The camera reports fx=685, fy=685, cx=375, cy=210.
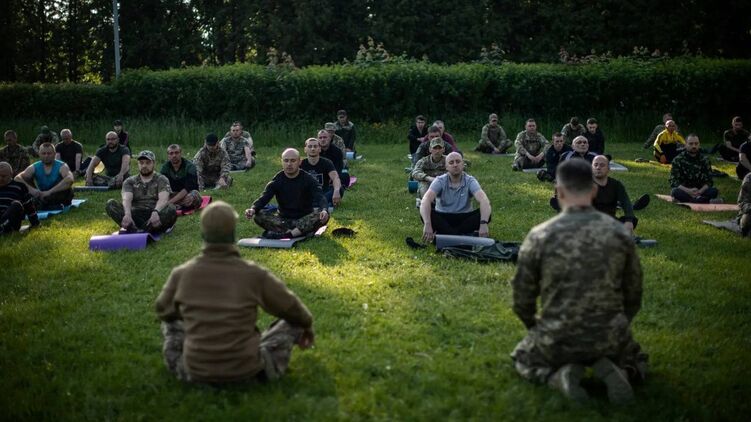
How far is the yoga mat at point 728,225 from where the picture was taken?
1151 centimetres

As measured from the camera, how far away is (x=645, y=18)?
136 ft

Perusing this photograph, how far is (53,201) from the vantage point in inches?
551

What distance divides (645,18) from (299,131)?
Result: 25138mm

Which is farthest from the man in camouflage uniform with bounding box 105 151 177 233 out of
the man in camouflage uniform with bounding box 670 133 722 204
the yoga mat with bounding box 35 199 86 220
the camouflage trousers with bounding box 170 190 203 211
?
the man in camouflage uniform with bounding box 670 133 722 204

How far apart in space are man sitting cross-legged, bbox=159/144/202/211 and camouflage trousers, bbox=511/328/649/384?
9333mm

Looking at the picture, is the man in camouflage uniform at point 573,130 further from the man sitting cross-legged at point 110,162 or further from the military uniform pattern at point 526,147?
the man sitting cross-legged at point 110,162

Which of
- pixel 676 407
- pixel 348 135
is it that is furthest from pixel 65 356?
pixel 348 135

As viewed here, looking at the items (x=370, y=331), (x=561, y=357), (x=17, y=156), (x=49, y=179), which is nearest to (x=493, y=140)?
(x=49, y=179)

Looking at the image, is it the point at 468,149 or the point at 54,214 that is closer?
the point at 54,214

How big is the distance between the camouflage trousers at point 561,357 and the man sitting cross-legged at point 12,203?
957 cm

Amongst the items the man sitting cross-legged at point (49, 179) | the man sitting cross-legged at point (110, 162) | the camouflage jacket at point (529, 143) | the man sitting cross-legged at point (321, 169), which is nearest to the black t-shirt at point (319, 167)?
the man sitting cross-legged at point (321, 169)

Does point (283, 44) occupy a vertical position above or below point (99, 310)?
above

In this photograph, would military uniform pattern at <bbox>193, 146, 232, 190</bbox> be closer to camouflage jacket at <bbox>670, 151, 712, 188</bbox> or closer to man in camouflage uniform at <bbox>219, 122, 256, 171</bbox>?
man in camouflage uniform at <bbox>219, 122, 256, 171</bbox>

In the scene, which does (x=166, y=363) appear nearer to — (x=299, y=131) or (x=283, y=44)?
(x=299, y=131)
